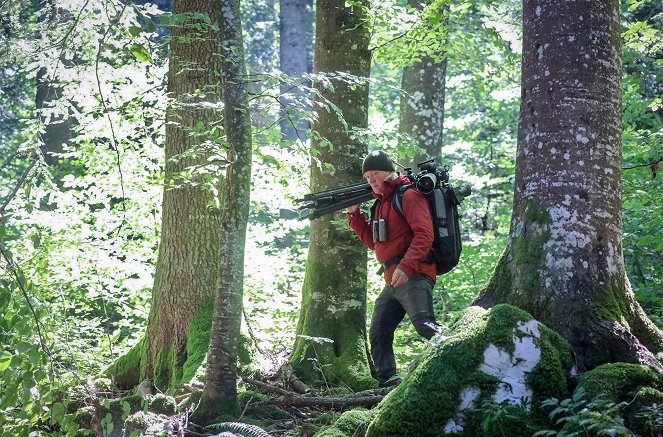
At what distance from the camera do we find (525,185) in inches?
187

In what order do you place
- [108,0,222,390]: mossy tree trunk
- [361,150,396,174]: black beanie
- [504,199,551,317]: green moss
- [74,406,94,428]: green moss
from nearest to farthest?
[504,199,551,317]: green moss
[361,150,396,174]: black beanie
[74,406,94,428]: green moss
[108,0,222,390]: mossy tree trunk

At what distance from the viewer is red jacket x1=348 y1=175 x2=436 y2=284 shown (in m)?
5.81

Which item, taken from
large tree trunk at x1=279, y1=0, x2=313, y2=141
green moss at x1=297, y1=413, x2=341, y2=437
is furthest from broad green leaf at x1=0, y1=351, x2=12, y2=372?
large tree trunk at x1=279, y1=0, x2=313, y2=141

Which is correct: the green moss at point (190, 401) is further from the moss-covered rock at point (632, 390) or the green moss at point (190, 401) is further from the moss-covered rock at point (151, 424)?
the moss-covered rock at point (632, 390)

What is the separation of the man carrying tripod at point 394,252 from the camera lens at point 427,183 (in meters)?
0.08

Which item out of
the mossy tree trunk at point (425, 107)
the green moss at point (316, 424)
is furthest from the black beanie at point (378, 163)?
the mossy tree trunk at point (425, 107)

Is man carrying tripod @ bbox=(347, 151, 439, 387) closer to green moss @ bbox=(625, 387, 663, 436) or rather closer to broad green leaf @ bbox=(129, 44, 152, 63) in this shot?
green moss @ bbox=(625, 387, 663, 436)

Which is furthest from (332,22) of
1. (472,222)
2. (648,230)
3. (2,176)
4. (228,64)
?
(2,176)

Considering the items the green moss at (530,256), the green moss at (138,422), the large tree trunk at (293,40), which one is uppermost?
the large tree trunk at (293,40)

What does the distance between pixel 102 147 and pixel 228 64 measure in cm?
518

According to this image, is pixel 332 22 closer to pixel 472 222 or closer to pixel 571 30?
pixel 571 30

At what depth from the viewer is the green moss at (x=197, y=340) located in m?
6.94

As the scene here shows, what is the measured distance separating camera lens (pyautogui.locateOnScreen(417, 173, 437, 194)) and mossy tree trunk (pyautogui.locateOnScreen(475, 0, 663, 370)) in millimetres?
1244

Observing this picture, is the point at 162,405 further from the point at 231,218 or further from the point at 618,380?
the point at 618,380
